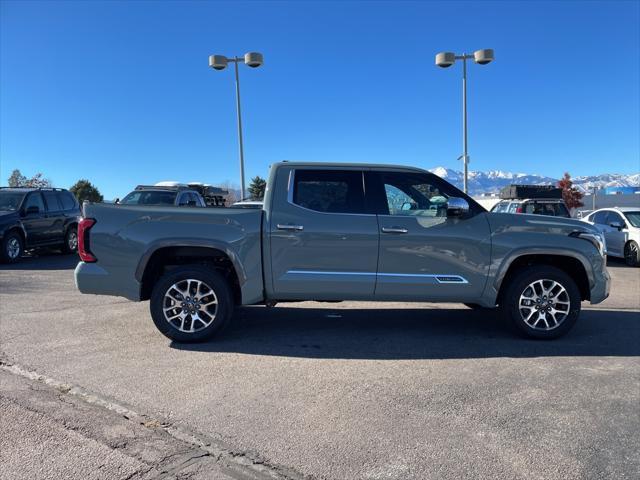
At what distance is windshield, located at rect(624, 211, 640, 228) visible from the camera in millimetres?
13027

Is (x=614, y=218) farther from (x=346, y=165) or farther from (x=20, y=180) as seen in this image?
(x=20, y=180)

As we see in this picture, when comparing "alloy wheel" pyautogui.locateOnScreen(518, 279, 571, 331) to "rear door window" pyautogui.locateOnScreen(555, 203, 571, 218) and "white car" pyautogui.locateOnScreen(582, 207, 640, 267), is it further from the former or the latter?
"rear door window" pyautogui.locateOnScreen(555, 203, 571, 218)

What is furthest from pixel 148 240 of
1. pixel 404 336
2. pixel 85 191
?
pixel 85 191

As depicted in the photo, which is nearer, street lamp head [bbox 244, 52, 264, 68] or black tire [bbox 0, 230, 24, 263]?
black tire [bbox 0, 230, 24, 263]

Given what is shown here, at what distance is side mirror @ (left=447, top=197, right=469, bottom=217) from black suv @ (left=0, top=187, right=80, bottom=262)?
36.7ft

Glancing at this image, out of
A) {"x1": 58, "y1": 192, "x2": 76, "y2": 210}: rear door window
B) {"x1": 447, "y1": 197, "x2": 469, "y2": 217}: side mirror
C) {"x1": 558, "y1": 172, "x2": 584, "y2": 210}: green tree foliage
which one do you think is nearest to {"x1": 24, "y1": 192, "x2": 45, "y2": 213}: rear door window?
{"x1": 58, "y1": 192, "x2": 76, "y2": 210}: rear door window

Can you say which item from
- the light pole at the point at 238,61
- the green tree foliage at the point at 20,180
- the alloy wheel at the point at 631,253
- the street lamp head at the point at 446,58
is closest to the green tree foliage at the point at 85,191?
the green tree foliage at the point at 20,180

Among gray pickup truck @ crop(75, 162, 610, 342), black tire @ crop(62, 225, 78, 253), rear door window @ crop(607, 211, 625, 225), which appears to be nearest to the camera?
gray pickup truck @ crop(75, 162, 610, 342)

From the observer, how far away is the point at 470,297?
5.48 m

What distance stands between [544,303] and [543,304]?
16 millimetres

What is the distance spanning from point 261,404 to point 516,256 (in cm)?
326

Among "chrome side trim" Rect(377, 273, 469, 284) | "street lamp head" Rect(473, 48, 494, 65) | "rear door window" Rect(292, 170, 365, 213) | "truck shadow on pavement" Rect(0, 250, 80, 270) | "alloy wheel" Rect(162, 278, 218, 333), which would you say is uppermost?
"street lamp head" Rect(473, 48, 494, 65)

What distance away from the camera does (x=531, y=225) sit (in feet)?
18.1

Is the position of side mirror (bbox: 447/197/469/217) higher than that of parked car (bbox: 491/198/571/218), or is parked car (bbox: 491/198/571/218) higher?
side mirror (bbox: 447/197/469/217)
